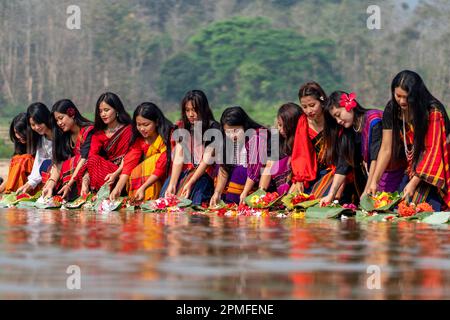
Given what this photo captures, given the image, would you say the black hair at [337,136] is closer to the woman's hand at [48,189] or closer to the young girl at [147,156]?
the young girl at [147,156]

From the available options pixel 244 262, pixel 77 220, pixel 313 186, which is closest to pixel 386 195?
pixel 313 186

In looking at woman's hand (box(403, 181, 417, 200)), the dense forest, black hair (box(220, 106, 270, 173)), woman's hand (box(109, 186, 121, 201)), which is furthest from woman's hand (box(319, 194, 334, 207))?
the dense forest

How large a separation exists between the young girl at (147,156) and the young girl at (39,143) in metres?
1.28

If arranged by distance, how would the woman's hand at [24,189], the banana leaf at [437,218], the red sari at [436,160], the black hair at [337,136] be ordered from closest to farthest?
the banana leaf at [437,218] → the red sari at [436,160] → the black hair at [337,136] → the woman's hand at [24,189]

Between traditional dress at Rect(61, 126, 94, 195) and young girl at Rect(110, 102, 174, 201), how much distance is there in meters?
0.53

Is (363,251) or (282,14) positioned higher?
(282,14)

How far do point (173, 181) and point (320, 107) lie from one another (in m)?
1.82

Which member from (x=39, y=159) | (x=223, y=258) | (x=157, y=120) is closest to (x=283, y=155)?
(x=157, y=120)

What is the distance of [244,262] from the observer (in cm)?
713

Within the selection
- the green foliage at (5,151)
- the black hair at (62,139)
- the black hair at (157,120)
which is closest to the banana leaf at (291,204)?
the black hair at (157,120)

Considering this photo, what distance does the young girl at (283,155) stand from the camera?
1163 cm

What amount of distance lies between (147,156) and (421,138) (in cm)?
335

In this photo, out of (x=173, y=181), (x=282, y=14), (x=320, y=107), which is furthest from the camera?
(x=282, y=14)
